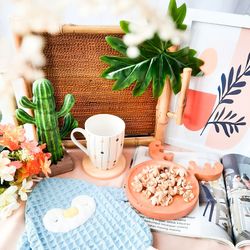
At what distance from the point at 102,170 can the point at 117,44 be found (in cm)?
26

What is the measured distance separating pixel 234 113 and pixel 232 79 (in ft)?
0.25

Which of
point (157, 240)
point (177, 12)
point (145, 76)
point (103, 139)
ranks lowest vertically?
point (157, 240)

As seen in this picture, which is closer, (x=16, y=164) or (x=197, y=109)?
(x=16, y=164)

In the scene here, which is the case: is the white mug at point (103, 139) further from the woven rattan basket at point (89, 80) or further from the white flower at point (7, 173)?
the white flower at point (7, 173)

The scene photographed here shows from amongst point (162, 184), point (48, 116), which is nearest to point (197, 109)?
point (162, 184)

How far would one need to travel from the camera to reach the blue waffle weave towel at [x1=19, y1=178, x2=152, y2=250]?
457 millimetres

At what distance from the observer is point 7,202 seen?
0.50 meters

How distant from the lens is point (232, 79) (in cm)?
57

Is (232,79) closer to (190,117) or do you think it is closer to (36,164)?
(190,117)

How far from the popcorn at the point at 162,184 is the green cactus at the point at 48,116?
0.17 m

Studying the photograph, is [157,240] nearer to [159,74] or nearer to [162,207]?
[162,207]

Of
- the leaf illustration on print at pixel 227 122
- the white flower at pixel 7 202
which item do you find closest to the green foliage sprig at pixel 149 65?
the leaf illustration on print at pixel 227 122

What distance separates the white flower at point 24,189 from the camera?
51 centimetres

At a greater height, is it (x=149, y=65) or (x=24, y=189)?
(x=149, y=65)
